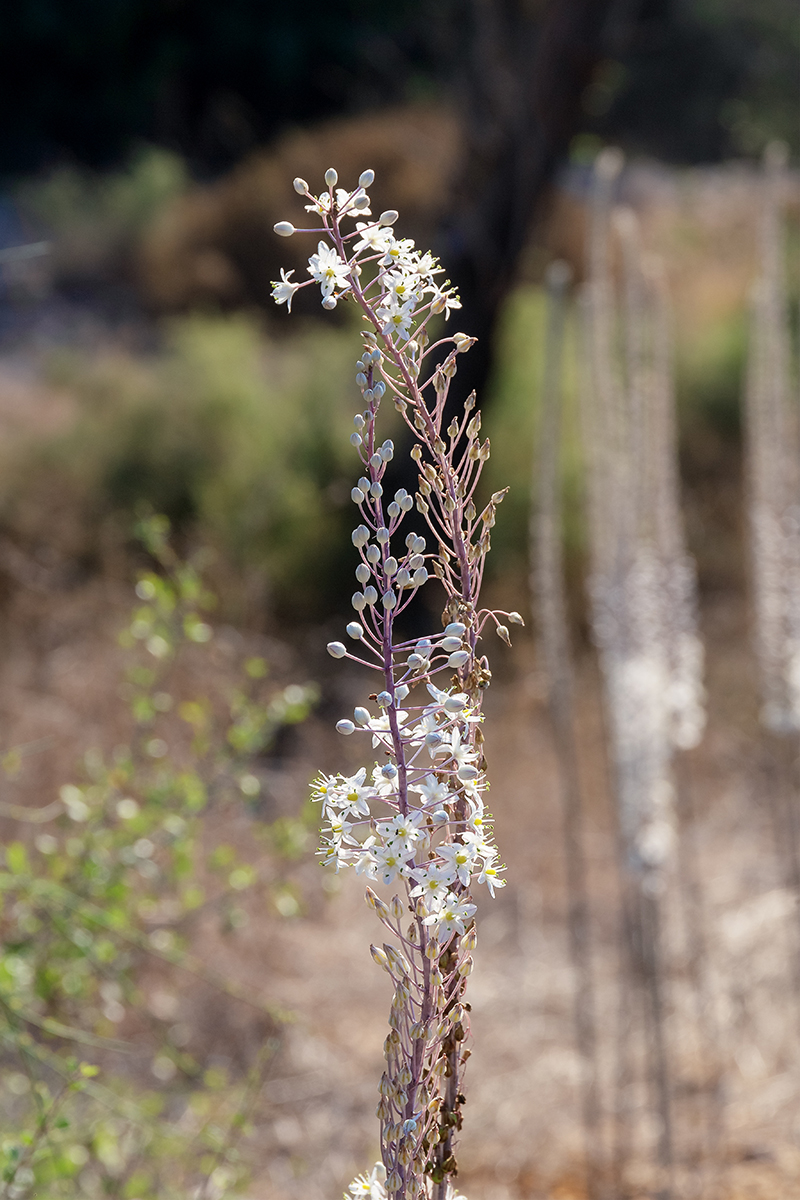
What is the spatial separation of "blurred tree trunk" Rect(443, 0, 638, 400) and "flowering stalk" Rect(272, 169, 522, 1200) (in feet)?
13.8

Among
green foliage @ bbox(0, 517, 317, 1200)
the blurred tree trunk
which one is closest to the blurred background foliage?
the blurred tree trunk

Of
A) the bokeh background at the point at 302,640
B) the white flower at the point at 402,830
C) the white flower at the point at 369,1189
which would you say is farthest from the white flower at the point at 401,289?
the bokeh background at the point at 302,640

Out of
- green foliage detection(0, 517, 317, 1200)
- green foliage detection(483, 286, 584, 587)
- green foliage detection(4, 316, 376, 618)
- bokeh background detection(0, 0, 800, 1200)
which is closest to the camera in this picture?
green foliage detection(0, 517, 317, 1200)

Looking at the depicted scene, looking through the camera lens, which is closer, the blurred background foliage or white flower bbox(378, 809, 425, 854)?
white flower bbox(378, 809, 425, 854)

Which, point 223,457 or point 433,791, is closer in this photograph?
point 433,791

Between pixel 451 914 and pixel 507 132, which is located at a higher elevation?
pixel 507 132

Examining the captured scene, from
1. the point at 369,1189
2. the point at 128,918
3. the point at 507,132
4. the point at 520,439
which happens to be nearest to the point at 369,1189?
the point at 369,1189

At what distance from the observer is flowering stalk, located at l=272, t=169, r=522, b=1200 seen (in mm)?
626

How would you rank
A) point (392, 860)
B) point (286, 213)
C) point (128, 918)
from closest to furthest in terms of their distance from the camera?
1. point (392, 860)
2. point (128, 918)
3. point (286, 213)

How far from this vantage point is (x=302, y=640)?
4926 millimetres

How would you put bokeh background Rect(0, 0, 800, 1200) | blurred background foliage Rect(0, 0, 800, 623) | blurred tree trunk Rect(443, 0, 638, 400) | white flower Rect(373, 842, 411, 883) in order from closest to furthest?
white flower Rect(373, 842, 411, 883)
bokeh background Rect(0, 0, 800, 1200)
blurred tree trunk Rect(443, 0, 638, 400)
blurred background foliage Rect(0, 0, 800, 623)

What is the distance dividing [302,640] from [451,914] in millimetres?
4317

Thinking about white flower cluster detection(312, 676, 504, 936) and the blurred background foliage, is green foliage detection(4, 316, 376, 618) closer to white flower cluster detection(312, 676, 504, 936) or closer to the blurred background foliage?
the blurred background foliage

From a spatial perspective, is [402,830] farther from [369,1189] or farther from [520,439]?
[520,439]
